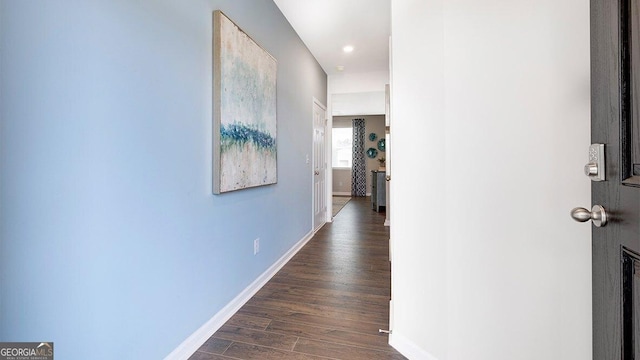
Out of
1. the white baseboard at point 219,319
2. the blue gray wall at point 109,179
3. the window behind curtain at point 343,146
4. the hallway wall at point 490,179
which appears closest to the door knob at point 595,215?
the hallway wall at point 490,179

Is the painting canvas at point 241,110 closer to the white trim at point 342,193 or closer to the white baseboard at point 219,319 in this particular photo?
the white baseboard at point 219,319

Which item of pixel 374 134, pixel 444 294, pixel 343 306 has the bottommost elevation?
pixel 343 306

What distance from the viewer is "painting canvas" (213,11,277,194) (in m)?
1.71

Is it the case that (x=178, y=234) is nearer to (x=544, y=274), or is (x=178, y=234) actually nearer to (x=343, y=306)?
(x=343, y=306)

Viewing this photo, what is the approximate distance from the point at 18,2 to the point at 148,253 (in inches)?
38.0

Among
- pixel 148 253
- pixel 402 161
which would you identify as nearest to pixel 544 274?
pixel 402 161

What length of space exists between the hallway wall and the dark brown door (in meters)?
0.24

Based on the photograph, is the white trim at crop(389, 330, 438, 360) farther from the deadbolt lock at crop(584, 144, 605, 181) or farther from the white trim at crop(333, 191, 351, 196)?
the white trim at crop(333, 191, 351, 196)

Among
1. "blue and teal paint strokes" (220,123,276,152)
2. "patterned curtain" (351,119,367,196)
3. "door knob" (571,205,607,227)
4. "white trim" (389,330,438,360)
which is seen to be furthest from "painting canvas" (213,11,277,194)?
"patterned curtain" (351,119,367,196)

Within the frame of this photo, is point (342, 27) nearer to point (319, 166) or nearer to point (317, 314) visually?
point (319, 166)

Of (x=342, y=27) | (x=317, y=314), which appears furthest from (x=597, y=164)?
(x=342, y=27)

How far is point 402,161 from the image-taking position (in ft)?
4.91

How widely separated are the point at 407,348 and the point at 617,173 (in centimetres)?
125

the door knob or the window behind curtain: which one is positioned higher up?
the window behind curtain
